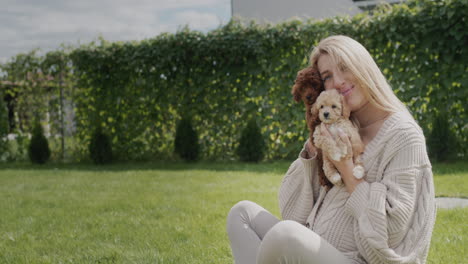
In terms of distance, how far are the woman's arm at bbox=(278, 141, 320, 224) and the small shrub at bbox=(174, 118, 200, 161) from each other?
6.88m

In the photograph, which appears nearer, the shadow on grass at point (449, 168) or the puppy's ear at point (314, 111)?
the puppy's ear at point (314, 111)

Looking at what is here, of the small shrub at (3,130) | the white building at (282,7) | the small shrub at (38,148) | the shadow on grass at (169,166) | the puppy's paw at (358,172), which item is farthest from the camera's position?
the white building at (282,7)

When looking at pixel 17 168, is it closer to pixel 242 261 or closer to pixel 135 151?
pixel 135 151

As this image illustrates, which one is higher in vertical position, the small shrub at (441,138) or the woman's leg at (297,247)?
the woman's leg at (297,247)

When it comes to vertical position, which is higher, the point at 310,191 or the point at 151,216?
the point at 310,191

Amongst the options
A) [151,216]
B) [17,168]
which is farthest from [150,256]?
[17,168]

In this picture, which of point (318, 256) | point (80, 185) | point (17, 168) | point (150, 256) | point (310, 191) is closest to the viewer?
point (318, 256)

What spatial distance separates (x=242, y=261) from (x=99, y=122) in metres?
8.31

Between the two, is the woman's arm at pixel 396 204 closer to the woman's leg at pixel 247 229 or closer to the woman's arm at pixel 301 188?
the woman's arm at pixel 301 188

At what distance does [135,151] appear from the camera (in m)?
10.0

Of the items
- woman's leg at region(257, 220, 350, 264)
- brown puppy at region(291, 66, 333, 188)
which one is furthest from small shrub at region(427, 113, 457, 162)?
woman's leg at region(257, 220, 350, 264)

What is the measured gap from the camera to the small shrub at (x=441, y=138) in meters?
7.78

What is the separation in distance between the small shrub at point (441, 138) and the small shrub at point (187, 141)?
4.21 m

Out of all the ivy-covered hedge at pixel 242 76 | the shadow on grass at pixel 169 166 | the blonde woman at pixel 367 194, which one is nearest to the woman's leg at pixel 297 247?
the blonde woman at pixel 367 194
